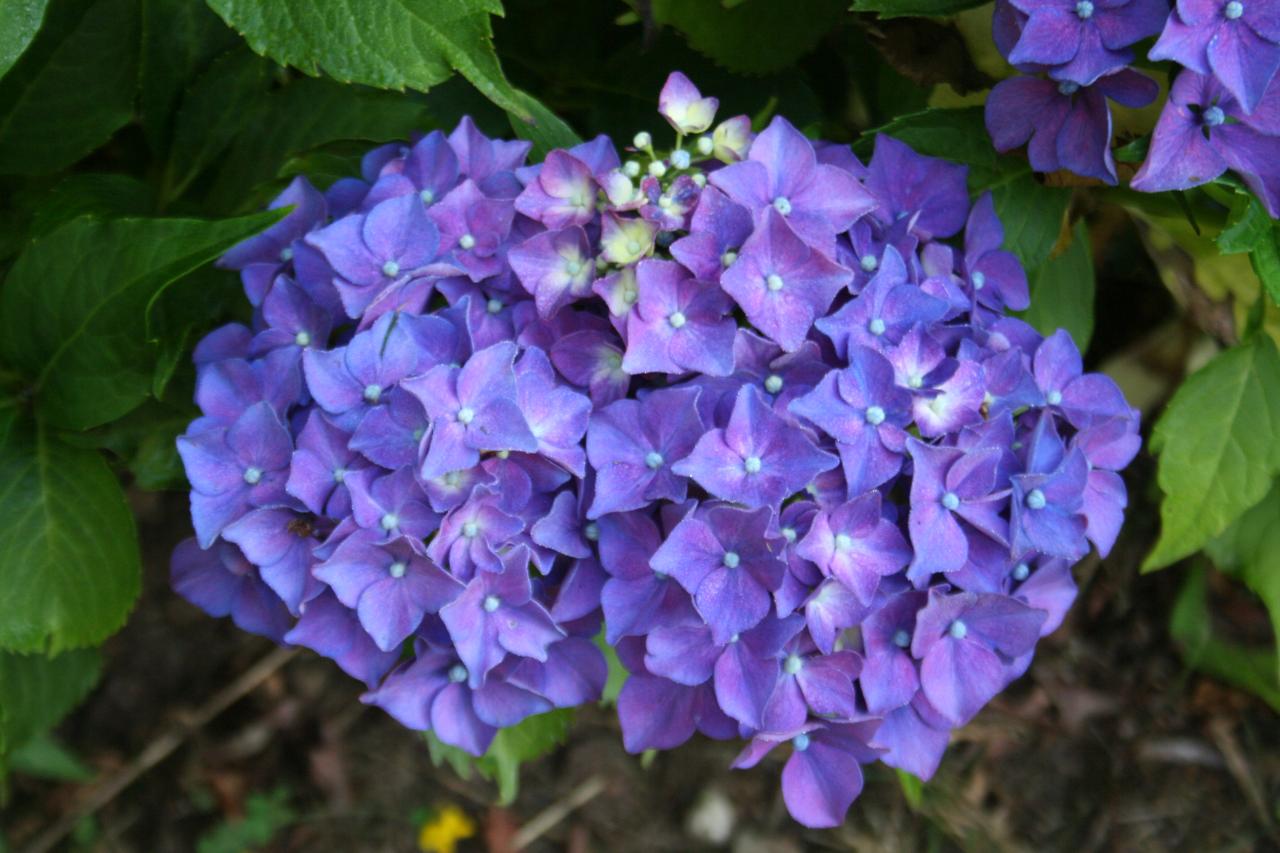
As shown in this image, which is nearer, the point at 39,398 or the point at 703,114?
the point at 703,114

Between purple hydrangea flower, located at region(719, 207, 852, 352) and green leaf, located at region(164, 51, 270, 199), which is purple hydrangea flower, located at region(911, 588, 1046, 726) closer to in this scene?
purple hydrangea flower, located at region(719, 207, 852, 352)

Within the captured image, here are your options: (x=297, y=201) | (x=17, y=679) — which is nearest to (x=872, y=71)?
(x=297, y=201)

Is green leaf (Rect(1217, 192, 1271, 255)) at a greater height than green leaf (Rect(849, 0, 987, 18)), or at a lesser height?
lesser

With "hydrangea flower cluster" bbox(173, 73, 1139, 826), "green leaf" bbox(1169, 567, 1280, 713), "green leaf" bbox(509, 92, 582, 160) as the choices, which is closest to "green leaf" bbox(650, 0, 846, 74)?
"green leaf" bbox(509, 92, 582, 160)

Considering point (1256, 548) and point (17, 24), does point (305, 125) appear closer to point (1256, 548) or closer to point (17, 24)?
point (17, 24)

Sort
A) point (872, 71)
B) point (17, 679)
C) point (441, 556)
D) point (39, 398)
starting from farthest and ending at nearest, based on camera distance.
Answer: point (872, 71), point (17, 679), point (39, 398), point (441, 556)

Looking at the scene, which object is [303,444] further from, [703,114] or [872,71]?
[872,71]
